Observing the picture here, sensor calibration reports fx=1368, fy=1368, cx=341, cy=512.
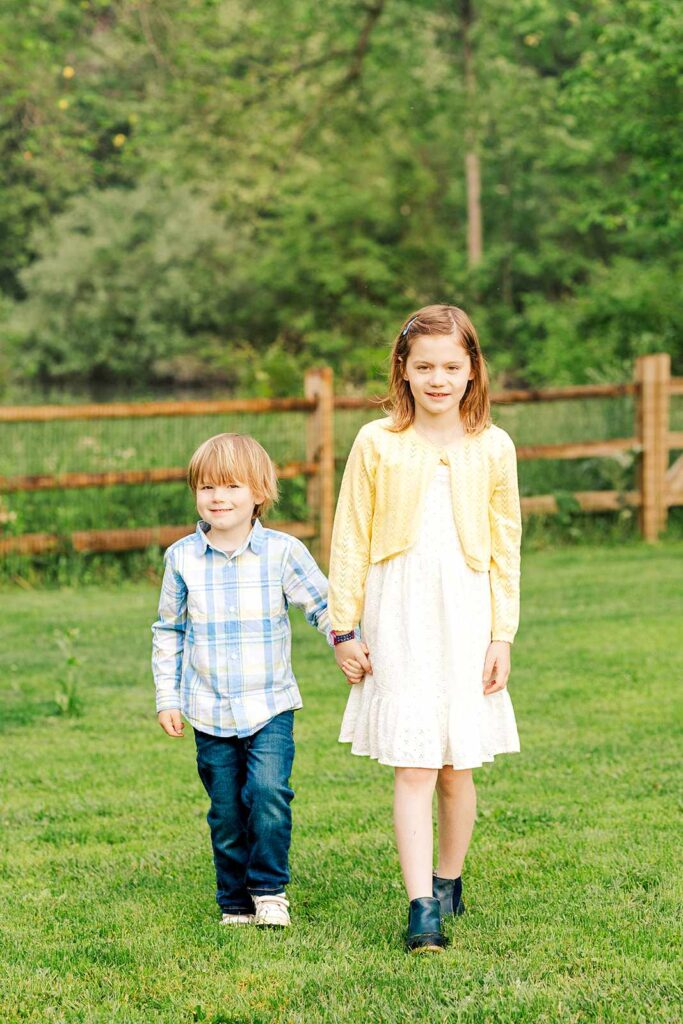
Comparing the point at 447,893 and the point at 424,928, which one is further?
the point at 447,893

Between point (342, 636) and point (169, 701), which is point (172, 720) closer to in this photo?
point (169, 701)

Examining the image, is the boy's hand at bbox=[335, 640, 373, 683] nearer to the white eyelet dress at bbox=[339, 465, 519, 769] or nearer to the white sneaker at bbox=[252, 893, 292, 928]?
the white eyelet dress at bbox=[339, 465, 519, 769]

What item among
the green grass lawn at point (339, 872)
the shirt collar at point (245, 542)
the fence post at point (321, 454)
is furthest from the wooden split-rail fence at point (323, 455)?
the shirt collar at point (245, 542)

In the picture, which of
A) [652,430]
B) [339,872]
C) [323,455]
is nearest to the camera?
[339,872]

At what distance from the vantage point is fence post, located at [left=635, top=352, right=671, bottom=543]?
11703 millimetres

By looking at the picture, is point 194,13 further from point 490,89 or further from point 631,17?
point 490,89

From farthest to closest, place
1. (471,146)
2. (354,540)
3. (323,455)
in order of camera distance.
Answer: (471,146), (323,455), (354,540)

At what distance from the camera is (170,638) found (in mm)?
3688

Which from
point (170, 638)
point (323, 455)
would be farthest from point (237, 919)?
point (323, 455)

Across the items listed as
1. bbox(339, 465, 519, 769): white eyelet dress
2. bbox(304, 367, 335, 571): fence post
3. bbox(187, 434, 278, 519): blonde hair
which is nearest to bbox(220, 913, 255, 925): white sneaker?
bbox(339, 465, 519, 769): white eyelet dress

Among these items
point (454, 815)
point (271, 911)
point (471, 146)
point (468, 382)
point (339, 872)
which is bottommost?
point (339, 872)

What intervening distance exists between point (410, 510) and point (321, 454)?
283 inches

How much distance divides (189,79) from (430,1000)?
54.2 ft

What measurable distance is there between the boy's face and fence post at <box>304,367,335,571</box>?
274 inches
